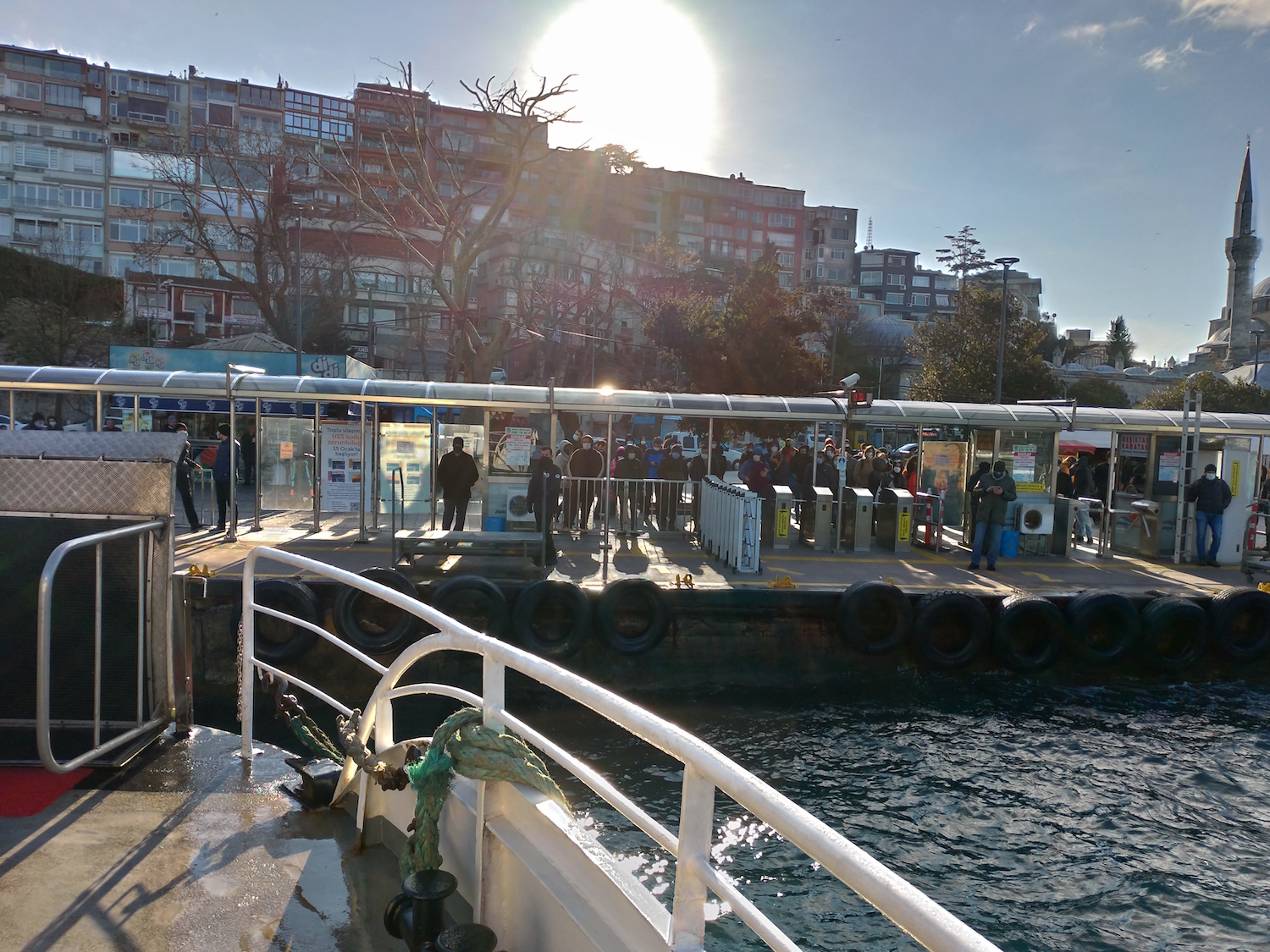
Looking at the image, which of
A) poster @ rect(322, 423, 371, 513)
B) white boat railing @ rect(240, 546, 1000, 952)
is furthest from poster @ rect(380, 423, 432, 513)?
white boat railing @ rect(240, 546, 1000, 952)

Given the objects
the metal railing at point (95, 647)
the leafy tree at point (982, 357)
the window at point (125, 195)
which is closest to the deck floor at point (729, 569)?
the metal railing at point (95, 647)

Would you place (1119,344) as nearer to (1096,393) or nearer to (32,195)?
(1096,393)

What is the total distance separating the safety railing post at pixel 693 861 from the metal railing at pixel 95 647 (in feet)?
10.5

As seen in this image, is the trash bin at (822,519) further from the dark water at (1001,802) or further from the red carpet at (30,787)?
the red carpet at (30,787)

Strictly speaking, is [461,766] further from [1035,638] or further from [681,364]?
[681,364]

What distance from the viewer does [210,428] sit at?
111 ft

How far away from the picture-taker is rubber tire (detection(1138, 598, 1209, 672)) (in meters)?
12.3

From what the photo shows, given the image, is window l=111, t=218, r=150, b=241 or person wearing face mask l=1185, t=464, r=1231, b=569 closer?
person wearing face mask l=1185, t=464, r=1231, b=569

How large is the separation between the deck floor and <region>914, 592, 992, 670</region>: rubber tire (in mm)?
563

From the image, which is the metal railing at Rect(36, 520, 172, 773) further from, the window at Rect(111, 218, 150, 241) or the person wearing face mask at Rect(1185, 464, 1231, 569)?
the window at Rect(111, 218, 150, 241)

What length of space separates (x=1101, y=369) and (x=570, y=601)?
297 ft

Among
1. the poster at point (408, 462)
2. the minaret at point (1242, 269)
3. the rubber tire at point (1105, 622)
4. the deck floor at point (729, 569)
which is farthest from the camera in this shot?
the minaret at point (1242, 269)

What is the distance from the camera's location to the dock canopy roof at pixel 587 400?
1520cm

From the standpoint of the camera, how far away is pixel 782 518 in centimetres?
1678
